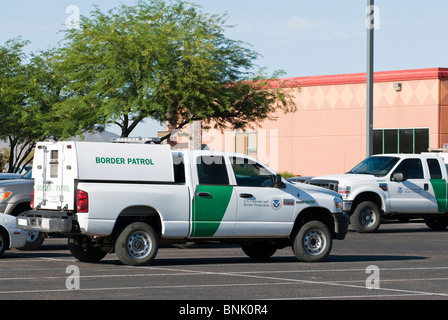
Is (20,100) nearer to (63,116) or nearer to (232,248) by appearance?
(63,116)

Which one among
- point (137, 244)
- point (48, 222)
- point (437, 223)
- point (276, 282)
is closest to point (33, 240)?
point (48, 222)

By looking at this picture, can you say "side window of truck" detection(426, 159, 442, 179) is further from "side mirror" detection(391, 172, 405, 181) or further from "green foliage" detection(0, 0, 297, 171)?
"green foliage" detection(0, 0, 297, 171)

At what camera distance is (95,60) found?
36562mm

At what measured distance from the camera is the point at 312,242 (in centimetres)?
1728

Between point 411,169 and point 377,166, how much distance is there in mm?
976

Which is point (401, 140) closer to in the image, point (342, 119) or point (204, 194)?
point (342, 119)

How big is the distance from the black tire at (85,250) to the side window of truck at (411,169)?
1211 cm

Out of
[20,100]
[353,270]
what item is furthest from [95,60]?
[353,270]

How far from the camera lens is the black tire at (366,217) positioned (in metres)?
25.8

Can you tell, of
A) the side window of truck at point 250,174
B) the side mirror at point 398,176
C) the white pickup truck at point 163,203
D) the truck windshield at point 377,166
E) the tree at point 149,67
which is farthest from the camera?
the tree at point 149,67

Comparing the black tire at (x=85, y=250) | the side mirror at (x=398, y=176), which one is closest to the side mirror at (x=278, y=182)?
the black tire at (x=85, y=250)

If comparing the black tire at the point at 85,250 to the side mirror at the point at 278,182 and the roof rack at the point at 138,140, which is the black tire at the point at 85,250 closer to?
the roof rack at the point at 138,140

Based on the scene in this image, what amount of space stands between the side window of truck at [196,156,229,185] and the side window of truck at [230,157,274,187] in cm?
23
